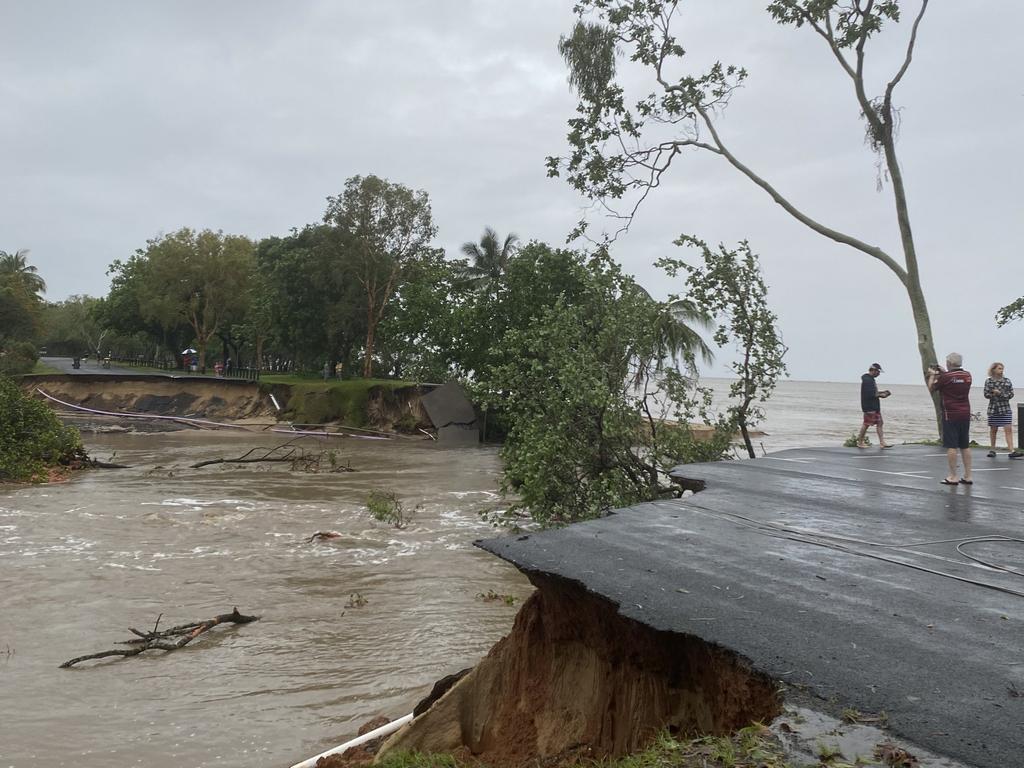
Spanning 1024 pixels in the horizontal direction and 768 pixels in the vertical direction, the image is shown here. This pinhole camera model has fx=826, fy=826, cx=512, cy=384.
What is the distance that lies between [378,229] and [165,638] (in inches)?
1532

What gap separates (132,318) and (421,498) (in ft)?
165

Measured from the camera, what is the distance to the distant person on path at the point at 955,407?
10.4 meters

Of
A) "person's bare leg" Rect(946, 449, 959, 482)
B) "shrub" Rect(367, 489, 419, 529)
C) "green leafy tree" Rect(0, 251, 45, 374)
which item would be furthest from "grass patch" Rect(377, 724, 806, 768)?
"green leafy tree" Rect(0, 251, 45, 374)

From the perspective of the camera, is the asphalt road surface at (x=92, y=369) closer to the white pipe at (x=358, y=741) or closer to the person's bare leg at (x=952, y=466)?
the person's bare leg at (x=952, y=466)

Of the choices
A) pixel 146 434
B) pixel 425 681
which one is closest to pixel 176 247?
pixel 146 434

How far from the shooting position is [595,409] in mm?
12344

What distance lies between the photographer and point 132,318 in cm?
6222

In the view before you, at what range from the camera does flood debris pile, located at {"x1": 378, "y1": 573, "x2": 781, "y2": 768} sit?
13.1 ft

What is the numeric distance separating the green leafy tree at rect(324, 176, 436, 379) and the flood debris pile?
41360mm

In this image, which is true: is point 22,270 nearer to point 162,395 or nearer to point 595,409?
point 162,395

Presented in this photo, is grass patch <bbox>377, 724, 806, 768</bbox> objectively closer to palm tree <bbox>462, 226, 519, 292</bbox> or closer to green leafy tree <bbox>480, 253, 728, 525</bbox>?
green leafy tree <bbox>480, 253, 728, 525</bbox>

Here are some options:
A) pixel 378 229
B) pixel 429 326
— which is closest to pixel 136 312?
pixel 378 229

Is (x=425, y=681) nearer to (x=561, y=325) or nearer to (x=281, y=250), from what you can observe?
(x=561, y=325)

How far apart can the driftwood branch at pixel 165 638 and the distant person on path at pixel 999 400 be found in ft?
45.3
